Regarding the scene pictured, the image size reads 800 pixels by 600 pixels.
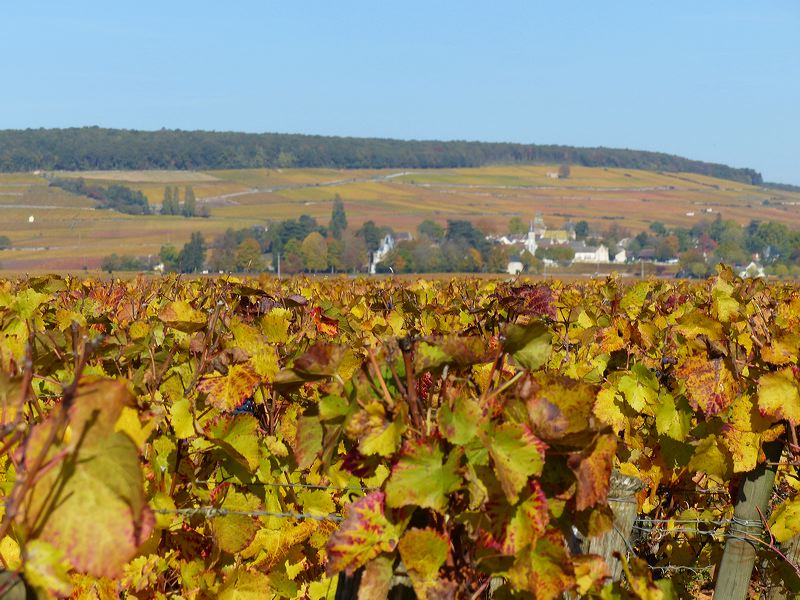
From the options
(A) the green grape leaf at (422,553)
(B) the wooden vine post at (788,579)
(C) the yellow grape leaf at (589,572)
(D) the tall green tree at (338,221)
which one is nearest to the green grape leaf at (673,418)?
(B) the wooden vine post at (788,579)

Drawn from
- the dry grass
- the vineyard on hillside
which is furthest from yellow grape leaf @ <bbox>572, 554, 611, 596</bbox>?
the dry grass

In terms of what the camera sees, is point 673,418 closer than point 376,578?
No

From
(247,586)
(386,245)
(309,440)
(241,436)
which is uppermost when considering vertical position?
(309,440)

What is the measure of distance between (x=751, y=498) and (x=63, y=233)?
401 feet

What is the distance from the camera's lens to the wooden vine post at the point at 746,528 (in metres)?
3.35

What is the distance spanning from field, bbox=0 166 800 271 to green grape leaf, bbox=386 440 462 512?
96815 mm

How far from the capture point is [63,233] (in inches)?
4660

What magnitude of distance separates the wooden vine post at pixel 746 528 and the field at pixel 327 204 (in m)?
95.6

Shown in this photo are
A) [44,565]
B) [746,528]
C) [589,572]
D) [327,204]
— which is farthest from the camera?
[327,204]

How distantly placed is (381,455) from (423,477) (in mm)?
111

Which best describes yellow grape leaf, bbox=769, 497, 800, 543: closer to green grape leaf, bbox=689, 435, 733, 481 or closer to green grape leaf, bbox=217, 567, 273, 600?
green grape leaf, bbox=689, 435, 733, 481

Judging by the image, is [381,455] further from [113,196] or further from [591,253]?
[113,196]

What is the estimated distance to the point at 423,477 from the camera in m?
1.87

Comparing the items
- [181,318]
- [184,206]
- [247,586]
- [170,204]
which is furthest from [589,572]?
[170,204]
